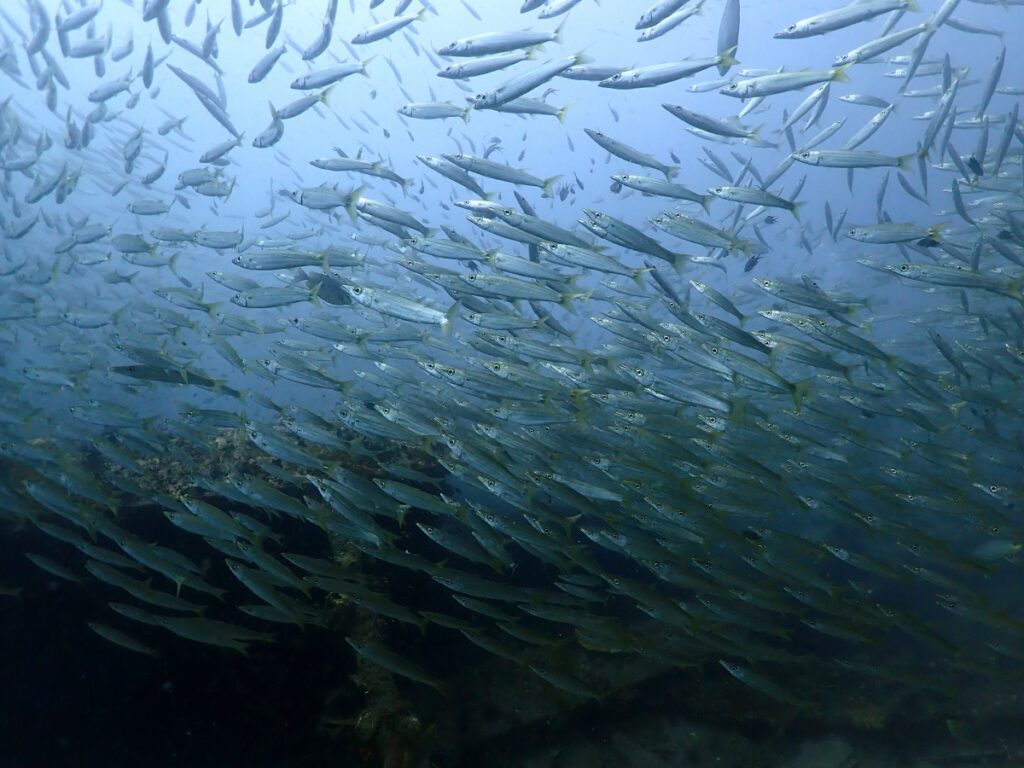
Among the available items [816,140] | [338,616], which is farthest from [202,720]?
[816,140]

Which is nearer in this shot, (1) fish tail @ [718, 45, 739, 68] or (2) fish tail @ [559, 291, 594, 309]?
(1) fish tail @ [718, 45, 739, 68]

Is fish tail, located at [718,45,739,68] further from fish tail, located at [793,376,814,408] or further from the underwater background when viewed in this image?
fish tail, located at [793,376,814,408]

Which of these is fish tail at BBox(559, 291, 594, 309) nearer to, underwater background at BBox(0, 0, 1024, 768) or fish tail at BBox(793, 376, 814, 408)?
underwater background at BBox(0, 0, 1024, 768)

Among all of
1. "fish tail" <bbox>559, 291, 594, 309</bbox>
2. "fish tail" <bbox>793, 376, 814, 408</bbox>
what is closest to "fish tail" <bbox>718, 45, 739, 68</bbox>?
"fish tail" <bbox>559, 291, 594, 309</bbox>

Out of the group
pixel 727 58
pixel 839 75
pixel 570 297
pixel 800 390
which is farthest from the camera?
pixel 839 75

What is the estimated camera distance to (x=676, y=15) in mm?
5676

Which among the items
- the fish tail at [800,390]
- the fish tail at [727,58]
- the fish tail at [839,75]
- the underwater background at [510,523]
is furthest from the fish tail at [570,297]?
the fish tail at [839,75]

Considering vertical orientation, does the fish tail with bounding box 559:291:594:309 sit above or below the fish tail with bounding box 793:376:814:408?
above

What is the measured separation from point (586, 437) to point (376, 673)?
3.25m

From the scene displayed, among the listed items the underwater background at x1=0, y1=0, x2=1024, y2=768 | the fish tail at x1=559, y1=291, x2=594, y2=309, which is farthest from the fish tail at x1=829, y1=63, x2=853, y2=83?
the fish tail at x1=559, y1=291, x2=594, y2=309

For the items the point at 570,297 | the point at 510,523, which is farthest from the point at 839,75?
the point at 510,523

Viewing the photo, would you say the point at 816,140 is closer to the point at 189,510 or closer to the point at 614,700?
the point at 614,700

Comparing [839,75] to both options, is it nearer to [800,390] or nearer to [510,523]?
[800,390]

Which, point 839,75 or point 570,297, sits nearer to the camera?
point 570,297
